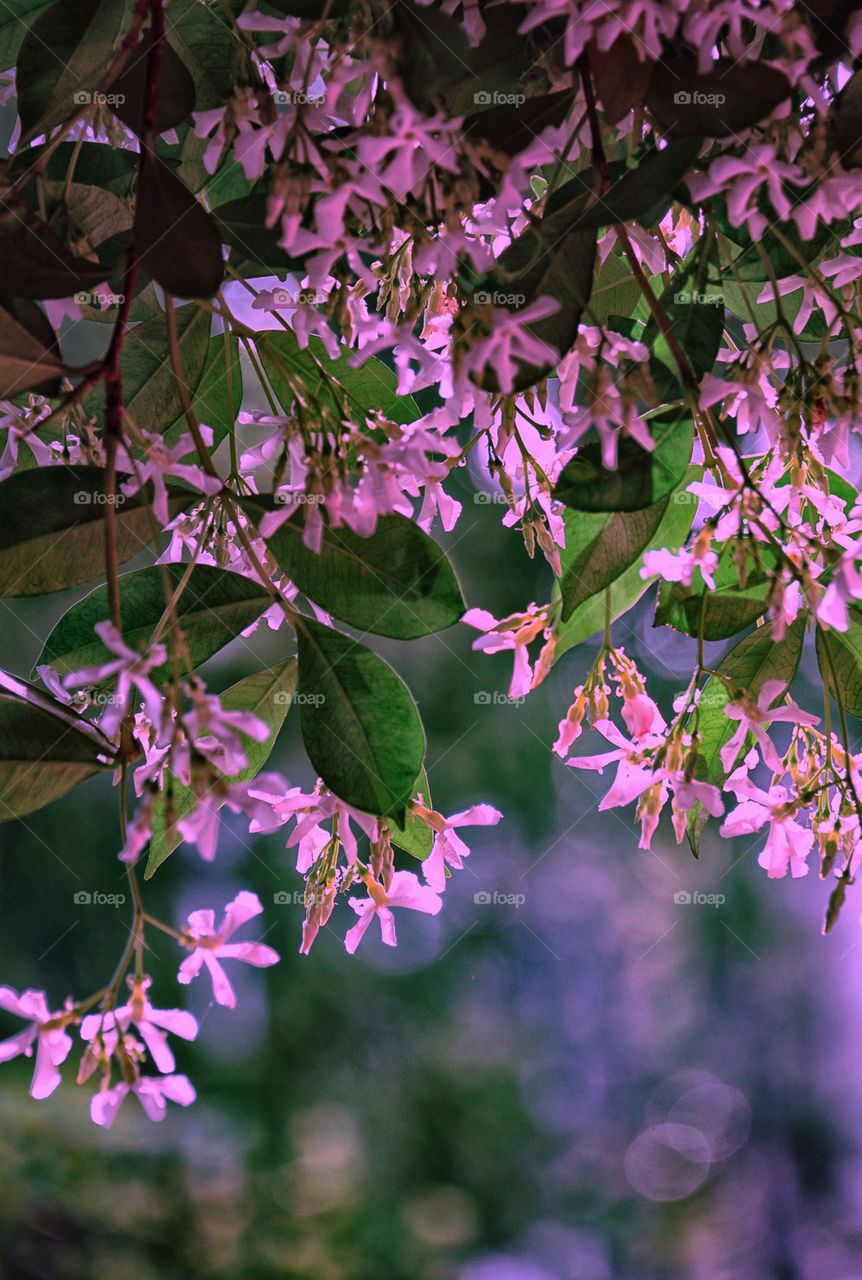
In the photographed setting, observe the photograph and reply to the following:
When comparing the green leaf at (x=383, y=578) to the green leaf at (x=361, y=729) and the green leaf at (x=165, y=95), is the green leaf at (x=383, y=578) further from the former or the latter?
the green leaf at (x=165, y=95)

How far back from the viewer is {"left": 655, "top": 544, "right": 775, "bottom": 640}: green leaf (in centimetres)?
40

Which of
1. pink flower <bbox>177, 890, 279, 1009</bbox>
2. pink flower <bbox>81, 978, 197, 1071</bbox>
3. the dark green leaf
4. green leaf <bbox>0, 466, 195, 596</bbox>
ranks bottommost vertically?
pink flower <bbox>81, 978, 197, 1071</bbox>

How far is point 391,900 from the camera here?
0.42 m

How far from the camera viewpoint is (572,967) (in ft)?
10.1

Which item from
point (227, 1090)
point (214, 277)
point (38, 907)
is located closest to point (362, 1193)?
point (227, 1090)

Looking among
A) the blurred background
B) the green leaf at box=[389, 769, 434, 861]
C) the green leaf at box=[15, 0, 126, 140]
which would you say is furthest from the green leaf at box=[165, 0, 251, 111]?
the blurred background

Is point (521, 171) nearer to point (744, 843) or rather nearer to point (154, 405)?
point (154, 405)

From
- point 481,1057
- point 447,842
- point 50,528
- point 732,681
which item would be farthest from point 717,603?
point 481,1057

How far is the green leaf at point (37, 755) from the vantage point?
34 cm

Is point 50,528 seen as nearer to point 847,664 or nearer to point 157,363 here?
point 157,363

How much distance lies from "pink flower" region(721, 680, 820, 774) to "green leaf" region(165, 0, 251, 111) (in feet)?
0.93

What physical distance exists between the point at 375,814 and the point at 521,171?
182mm

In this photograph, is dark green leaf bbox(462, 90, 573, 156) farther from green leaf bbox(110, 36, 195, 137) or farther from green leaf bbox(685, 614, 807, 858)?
green leaf bbox(685, 614, 807, 858)

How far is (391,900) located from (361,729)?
0.35ft
